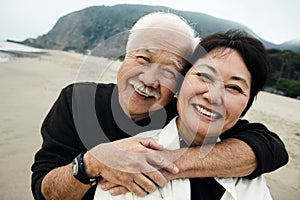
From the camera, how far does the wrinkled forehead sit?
2025 mm

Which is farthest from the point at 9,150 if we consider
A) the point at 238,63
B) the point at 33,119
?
the point at 238,63

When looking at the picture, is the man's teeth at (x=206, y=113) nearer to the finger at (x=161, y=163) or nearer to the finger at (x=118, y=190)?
the finger at (x=161, y=163)

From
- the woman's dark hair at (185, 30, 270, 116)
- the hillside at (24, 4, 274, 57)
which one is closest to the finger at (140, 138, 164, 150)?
the woman's dark hair at (185, 30, 270, 116)

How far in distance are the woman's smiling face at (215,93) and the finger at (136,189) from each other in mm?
469

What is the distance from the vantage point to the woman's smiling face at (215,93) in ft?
5.59

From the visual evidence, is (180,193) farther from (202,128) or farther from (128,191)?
(202,128)

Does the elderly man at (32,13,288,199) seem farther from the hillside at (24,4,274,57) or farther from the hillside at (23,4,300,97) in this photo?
the hillside at (24,4,274,57)

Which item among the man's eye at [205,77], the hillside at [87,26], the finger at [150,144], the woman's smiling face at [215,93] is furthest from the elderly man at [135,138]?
the hillside at [87,26]

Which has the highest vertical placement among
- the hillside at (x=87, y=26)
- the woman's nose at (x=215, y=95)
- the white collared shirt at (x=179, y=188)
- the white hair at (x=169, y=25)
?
the white hair at (x=169, y=25)

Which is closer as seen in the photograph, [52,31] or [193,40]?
[193,40]

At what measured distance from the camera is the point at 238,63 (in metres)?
1.71

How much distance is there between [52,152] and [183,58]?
39.5 inches

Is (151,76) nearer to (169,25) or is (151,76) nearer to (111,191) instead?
(169,25)

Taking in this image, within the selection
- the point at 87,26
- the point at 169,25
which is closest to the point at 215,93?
the point at 169,25
